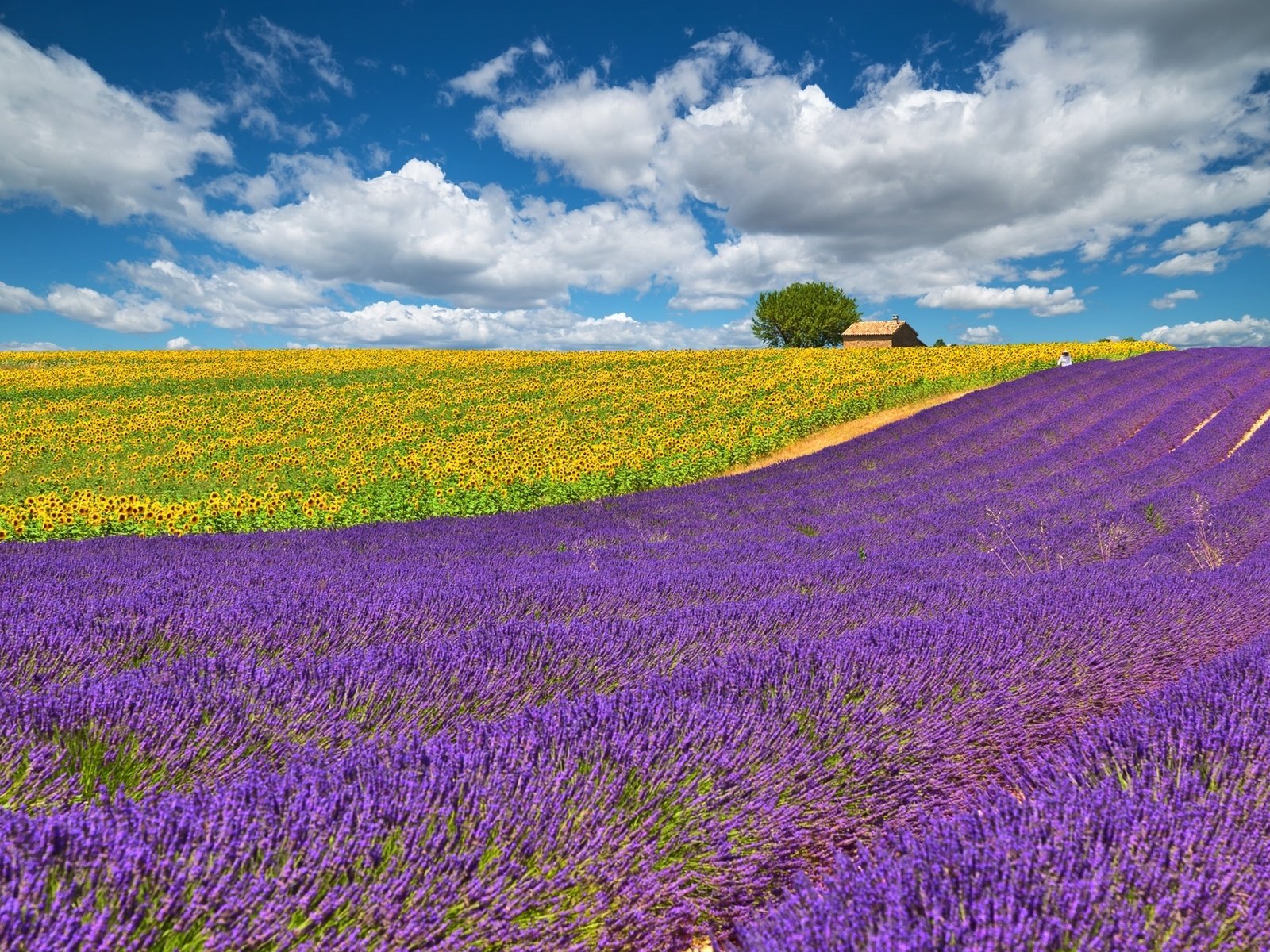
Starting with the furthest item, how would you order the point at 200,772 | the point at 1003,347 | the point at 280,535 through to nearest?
the point at 1003,347
the point at 280,535
the point at 200,772

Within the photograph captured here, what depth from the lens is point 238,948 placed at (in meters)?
1.19

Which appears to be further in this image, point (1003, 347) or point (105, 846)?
point (1003, 347)

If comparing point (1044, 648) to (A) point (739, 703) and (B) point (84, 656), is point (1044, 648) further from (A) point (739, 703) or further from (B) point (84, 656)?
(B) point (84, 656)

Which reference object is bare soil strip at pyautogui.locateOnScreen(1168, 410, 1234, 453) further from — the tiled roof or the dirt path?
the tiled roof

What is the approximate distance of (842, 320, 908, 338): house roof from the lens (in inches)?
2112

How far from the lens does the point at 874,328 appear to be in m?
54.3

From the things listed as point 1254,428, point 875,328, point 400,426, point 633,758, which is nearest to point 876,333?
point 875,328

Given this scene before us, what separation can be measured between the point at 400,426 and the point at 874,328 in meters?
46.7

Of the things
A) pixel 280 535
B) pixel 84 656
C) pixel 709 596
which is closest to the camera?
pixel 84 656

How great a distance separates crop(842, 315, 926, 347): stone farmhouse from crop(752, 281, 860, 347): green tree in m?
1.19

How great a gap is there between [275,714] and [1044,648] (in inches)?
114

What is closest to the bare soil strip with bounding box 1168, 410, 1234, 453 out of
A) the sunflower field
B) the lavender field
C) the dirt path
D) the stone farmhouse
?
the dirt path

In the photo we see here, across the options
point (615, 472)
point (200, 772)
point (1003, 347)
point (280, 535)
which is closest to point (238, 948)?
point (200, 772)

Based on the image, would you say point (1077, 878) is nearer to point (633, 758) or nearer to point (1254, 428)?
point (633, 758)
